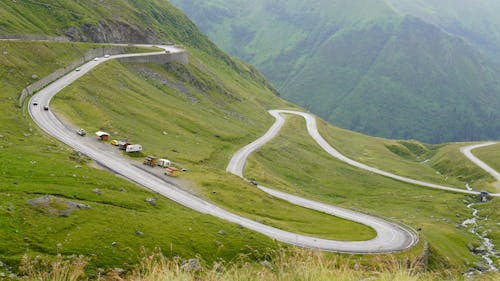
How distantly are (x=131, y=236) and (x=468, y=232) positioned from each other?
107178 millimetres

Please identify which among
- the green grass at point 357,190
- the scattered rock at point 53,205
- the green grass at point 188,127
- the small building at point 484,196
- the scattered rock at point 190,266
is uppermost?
the scattered rock at point 190,266

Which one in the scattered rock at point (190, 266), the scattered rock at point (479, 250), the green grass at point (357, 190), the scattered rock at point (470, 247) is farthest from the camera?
the green grass at point (357, 190)

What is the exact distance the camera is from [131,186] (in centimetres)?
6938

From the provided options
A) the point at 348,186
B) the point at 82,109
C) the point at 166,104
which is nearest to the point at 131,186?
the point at 82,109

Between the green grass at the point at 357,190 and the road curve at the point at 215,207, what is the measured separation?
756 inches

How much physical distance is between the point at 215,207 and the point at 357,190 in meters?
96.4

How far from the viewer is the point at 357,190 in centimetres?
16138

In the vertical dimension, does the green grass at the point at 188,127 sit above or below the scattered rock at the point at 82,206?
below

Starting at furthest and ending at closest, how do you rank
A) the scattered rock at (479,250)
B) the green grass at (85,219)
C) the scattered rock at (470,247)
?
1. the scattered rock at (470,247)
2. the scattered rock at (479,250)
3. the green grass at (85,219)

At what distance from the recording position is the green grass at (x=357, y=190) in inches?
4763

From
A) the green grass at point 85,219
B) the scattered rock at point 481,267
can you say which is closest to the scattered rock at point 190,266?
the green grass at point 85,219

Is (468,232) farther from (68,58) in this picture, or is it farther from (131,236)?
(68,58)

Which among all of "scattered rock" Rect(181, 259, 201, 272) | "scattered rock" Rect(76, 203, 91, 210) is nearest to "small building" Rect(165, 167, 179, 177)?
"scattered rock" Rect(76, 203, 91, 210)

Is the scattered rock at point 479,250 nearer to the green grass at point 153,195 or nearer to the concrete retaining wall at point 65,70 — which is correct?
the green grass at point 153,195
